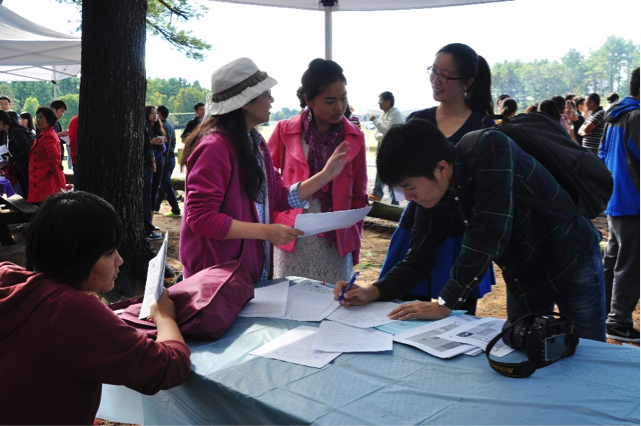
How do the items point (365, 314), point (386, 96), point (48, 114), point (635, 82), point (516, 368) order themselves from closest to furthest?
point (516, 368), point (365, 314), point (635, 82), point (48, 114), point (386, 96)

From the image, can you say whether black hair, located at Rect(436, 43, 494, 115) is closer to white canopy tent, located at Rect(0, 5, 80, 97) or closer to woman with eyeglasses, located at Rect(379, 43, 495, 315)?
woman with eyeglasses, located at Rect(379, 43, 495, 315)

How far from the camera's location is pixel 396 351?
4.80ft

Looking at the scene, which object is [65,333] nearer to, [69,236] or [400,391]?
[69,236]

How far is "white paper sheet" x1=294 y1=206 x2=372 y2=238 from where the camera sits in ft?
6.09

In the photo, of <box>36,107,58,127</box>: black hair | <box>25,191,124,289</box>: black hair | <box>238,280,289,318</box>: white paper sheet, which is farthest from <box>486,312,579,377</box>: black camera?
<box>36,107,58,127</box>: black hair

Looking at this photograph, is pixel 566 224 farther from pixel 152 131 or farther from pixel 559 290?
pixel 152 131

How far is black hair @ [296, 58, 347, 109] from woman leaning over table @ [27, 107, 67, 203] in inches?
193

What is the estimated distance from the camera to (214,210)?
72.8 inches

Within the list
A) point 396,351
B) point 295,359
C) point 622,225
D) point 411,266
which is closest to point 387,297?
point 411,266

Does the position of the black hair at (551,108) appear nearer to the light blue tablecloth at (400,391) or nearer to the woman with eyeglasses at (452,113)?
the woman with eyeglasses at (452,113)

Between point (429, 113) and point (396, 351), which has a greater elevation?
point (429, 113)

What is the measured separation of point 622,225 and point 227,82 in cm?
271

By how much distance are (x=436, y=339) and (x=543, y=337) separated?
0.29 meters

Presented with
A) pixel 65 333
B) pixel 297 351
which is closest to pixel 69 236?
pixel 65 333
